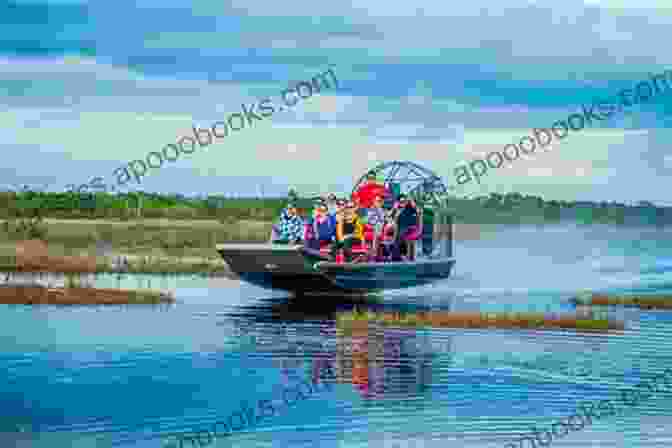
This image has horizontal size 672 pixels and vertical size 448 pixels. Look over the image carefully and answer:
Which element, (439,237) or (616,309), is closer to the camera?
(616,309)

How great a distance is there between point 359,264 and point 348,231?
5.48 ft

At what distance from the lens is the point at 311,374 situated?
20.4 metres

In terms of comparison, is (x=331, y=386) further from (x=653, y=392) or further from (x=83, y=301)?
(x=83, y=301)

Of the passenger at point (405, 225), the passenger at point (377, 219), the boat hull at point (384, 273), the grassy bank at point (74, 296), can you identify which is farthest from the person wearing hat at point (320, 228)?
the grassy bank at point (74, 296)

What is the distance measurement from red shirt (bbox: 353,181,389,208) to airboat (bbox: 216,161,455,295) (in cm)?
17

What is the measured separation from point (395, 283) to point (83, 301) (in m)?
8.15

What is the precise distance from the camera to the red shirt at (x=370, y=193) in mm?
35188

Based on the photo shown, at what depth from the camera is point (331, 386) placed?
19.2 meters

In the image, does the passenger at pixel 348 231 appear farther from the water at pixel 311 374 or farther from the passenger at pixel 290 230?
the water at pixel 311 374

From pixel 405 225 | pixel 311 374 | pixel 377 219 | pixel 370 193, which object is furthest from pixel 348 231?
pixel 311 374

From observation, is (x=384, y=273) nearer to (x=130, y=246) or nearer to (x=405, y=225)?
(x=405, y=225)

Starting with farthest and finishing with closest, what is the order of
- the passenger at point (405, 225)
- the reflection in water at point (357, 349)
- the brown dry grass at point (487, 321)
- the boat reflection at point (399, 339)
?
the passenger at point (405, 225)
the brown dry grass at point (487, 321)
the boat reflection at point (399, 339)
the reflection in water at point (357, 349)

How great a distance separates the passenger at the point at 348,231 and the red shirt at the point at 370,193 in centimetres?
71

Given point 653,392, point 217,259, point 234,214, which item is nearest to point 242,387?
point 653,392
